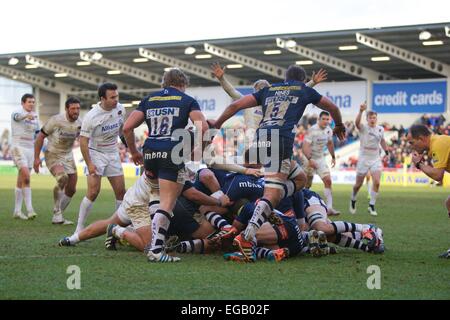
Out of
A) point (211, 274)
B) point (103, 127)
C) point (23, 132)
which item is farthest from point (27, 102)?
point (211, 274)

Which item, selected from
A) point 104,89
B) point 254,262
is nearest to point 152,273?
point 254,262

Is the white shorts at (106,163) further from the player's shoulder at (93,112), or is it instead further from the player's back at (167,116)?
the player's back at (167,116)

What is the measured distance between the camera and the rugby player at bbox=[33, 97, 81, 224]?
1359 centimetres

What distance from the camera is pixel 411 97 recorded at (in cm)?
4259

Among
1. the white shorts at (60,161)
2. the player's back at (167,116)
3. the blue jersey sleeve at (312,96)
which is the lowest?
the white shorts at (60,161)

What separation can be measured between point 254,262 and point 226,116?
1.98m

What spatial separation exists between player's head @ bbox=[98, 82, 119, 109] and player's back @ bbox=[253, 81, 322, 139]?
2.95 meters

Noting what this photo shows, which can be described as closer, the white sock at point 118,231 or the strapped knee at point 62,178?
the white sock at point 118,231

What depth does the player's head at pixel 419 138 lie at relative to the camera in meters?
8.80

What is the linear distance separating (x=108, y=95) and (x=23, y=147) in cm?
477

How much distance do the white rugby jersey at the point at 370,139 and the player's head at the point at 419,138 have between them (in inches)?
381

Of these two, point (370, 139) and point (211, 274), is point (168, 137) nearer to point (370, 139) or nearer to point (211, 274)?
point (211, 274)

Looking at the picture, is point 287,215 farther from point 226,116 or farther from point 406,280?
point 406,280

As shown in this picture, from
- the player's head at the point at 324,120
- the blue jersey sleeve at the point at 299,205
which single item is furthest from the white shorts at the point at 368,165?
the blue jersey sleeve at the point at 299,205
